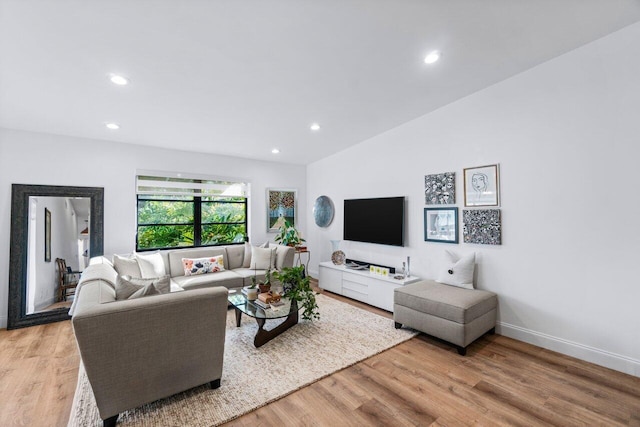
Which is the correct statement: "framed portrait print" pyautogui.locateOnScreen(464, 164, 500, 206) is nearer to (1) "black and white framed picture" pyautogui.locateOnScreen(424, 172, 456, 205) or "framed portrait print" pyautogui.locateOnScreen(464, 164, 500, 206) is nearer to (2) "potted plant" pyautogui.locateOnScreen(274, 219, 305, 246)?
(1) "black and white framed picture" pyautogui.locateOnScreen(424, 172, 456, 205)

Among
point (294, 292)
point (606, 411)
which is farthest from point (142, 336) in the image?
point (606, 411)

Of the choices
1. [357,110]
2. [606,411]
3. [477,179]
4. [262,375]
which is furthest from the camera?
[357,110]

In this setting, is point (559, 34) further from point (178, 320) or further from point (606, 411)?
point (178, 320)

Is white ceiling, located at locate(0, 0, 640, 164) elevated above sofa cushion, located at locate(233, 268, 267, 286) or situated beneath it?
elevated above

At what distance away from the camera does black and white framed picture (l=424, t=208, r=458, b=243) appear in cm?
A: 347

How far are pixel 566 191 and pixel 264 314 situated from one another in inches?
126

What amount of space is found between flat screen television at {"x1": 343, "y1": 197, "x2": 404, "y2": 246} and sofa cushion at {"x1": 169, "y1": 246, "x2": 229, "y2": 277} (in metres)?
2.20

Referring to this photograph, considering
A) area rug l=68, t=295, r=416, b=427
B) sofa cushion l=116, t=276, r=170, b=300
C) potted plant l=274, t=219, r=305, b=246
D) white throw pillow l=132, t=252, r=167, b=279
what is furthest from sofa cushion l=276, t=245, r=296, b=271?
sofa cushion l=116, t=276, r=170, b=300

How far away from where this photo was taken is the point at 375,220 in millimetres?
4445

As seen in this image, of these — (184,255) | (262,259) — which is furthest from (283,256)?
(184,255)

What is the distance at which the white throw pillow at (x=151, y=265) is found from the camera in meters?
3.66

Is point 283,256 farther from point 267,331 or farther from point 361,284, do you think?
point 267,331

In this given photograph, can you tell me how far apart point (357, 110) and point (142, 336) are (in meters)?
3.26

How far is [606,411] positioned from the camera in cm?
191
